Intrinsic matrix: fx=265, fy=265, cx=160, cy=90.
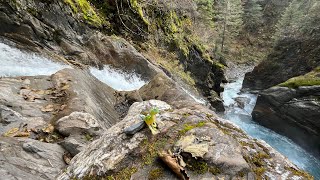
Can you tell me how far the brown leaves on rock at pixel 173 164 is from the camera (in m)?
2.66

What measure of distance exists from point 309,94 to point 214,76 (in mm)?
8796

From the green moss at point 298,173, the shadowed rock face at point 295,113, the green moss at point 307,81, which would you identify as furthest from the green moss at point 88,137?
the green moss at point 307,81

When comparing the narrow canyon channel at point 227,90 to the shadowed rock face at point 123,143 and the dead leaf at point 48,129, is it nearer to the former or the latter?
the shadowed rock face at point 123,143

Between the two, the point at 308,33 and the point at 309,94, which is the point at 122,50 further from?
the point at 308,33

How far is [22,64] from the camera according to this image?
7930mm

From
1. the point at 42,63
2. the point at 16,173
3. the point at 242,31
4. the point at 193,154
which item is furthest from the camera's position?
the point at 242,31

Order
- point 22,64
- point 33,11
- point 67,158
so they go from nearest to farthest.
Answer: point 67,158 → point 22,64 → point 33,11

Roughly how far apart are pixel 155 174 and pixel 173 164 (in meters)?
0.22

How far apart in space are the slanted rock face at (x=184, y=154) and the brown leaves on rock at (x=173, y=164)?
6 cm

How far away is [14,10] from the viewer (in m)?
8.67

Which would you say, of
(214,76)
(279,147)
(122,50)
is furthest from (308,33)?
(122,50)

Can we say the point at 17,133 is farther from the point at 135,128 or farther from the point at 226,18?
the point at 226,18

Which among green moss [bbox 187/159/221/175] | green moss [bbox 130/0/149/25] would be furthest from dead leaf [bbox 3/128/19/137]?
green moss [bbox 130/0/149/25]

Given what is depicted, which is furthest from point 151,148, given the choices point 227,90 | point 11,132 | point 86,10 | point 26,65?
point 227,90
